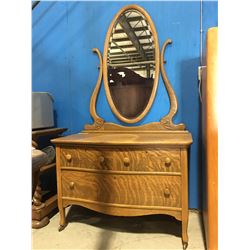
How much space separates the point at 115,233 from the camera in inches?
69.9

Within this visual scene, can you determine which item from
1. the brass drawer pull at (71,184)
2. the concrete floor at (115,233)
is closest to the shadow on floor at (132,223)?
the concrete floor at (115,233)

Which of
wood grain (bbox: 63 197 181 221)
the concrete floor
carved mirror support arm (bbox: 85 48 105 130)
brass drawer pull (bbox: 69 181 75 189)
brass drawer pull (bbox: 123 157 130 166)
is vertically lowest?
the concrete floor

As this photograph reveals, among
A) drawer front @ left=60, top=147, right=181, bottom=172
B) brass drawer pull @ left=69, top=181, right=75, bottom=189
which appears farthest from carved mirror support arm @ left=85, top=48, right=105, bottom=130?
brass drawer pull @ left=69, top=181, right=75, bottom=189

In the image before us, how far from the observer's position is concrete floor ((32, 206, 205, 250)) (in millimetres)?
1626

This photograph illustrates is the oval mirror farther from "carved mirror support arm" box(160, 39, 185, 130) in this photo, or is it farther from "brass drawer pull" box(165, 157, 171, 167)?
"brass drawer pull" box(165, 157, 171, 167)

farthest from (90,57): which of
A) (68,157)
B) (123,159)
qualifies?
(123,159)

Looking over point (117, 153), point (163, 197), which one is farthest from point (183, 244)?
point (117, 153)

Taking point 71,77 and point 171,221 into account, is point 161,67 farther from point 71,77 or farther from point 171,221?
point 171,221

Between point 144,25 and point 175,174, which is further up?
point 144,25

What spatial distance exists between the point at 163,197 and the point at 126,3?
1656mm

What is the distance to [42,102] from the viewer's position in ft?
6.78

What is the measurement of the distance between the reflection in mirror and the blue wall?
10 cm

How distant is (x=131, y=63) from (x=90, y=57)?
0.42 m
